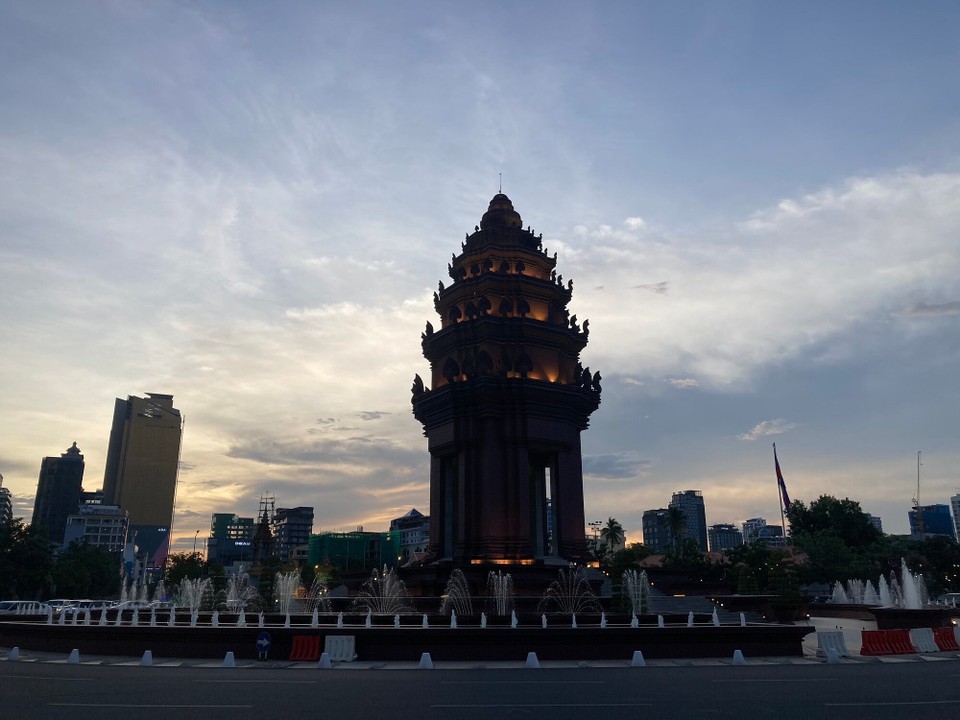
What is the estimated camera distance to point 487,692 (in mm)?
17609

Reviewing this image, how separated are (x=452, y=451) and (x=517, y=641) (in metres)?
23.7

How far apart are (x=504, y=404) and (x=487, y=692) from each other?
29933mm

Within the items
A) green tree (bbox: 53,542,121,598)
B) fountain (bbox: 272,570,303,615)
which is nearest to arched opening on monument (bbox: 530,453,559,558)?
fountain (bbox: 272,570,303,615)

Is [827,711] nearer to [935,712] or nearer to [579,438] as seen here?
[935,712]

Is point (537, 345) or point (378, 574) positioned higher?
point (537, 345)

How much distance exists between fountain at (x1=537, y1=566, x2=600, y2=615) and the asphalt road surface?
1698cm

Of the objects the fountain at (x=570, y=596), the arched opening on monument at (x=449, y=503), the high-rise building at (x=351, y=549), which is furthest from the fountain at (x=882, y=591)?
the high-rise building at (x=351, y=549)

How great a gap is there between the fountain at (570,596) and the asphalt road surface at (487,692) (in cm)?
1698

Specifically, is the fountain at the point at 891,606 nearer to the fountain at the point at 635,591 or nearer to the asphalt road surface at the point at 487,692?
the fountain at the point at 635,591

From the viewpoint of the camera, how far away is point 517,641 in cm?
2545

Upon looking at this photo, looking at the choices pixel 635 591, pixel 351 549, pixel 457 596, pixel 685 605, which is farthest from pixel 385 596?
pixel 351 549

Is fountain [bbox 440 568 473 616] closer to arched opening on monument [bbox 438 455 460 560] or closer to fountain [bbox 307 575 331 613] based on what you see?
arched opening on monument [bbox 438 455 460 560]

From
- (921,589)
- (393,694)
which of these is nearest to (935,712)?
(393,694)

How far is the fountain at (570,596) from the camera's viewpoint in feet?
132
